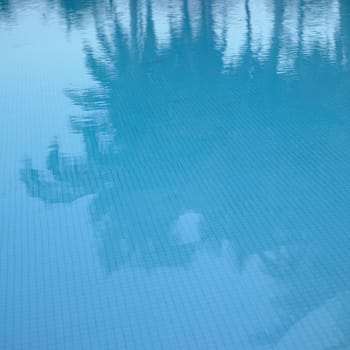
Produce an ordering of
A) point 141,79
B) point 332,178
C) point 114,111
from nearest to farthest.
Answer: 1. point 332,178
2. point 114,111
3. point 141,79

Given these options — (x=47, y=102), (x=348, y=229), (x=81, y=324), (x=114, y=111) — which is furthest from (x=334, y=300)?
(x=47, y=102)

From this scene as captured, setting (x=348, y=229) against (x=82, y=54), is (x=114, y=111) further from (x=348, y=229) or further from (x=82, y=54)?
A: (x=348, y=229)

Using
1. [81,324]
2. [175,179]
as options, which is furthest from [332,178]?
[81,324]

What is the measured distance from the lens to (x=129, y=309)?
2.37 metres

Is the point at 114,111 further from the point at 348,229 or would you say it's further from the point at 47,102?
the point at 348,229

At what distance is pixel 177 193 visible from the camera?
3.22 meters

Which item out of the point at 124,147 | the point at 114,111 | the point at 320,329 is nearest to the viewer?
the point at 320,329

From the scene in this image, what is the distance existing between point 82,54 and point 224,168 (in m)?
2.74

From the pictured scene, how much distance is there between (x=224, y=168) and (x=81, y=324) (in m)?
1.50

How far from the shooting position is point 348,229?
2.81 m

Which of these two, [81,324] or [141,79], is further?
[141,79]

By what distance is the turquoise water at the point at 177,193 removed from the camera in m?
2.32

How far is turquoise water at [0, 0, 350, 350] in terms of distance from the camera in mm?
2318

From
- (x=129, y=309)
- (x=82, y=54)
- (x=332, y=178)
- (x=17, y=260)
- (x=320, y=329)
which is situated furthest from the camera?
(x=82, y=54)
